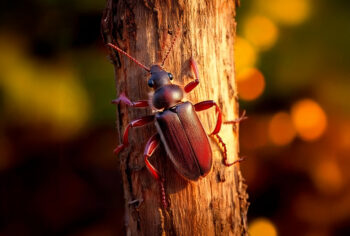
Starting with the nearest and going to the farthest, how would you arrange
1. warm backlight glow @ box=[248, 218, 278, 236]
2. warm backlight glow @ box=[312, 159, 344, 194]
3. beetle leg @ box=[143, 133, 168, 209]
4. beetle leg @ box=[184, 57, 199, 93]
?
beetle leg @ box=[143, 133, 168, 209] < beetle leg @ box=[184, 57, 199, 93] < warm backlight glow @ box=[312, 159, 344, 194] < warm backlight glow @ box=[248, 218, 278, 236]

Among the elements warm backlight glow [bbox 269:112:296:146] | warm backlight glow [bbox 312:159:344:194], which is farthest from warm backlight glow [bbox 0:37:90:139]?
warm backlight glow [bbox 312:159:344:194]

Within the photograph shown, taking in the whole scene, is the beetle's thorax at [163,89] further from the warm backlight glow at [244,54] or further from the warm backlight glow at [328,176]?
the warm backlight glow at [328,176]

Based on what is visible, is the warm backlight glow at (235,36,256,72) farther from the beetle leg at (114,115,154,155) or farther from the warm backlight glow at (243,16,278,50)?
the beetle leg at (114,115,154,155)

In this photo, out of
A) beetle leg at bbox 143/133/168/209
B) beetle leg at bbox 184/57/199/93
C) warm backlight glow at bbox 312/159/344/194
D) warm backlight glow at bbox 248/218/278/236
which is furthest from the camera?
warm backlight glow at bbox 248/218/278/236

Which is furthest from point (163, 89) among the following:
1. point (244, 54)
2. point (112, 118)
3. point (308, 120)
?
point (308, 120)

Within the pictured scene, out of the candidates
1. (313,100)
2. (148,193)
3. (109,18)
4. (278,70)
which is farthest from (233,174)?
(313,100)

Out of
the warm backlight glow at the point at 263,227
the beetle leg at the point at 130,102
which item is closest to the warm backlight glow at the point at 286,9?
the beetle leg at the point at 130,102

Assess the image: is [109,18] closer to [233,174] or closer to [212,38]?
[212,38]
